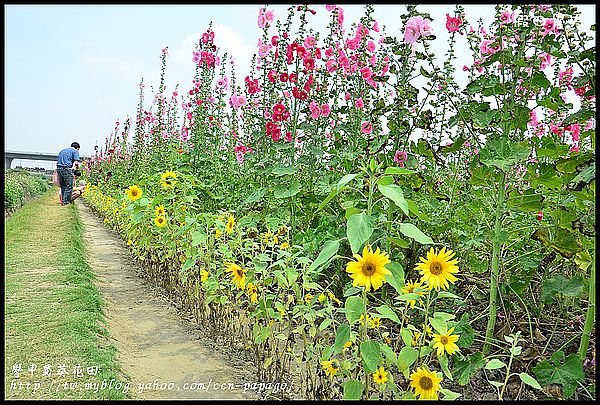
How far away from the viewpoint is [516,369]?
2.41 metres

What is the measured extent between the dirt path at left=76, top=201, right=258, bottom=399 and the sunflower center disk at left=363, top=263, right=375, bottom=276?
118 cm

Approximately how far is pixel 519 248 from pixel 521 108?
1.00 metres

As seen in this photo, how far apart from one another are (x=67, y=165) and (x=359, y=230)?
34.2 ft

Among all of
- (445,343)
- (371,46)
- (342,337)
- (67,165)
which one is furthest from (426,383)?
(67,165)

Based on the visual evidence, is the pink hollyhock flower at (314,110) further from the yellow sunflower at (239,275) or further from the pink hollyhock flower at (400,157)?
the yellow sunflower at (239,275)

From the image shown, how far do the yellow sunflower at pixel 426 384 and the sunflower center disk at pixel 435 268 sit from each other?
0.32m

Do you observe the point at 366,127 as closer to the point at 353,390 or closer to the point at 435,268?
the point at 435,268

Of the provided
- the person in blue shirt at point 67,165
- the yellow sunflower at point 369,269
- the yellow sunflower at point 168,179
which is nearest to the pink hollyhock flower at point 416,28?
the yellow sunflower at point 369,269

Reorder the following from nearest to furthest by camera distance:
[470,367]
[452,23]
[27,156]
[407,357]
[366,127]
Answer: [407,357] → [470,367] → [452,23] → [366,127] → [27,156]

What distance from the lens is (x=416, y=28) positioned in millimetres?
3090

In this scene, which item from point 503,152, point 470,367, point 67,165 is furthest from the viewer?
point 67,165

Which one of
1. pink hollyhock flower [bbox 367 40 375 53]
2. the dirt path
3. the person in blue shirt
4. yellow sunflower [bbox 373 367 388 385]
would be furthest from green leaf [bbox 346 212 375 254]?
the person in blue shirt

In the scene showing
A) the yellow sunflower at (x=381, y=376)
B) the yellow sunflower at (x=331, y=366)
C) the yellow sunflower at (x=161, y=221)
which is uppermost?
the yellow sunflower at (x=161, y=221)

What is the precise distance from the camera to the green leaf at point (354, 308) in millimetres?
1785
